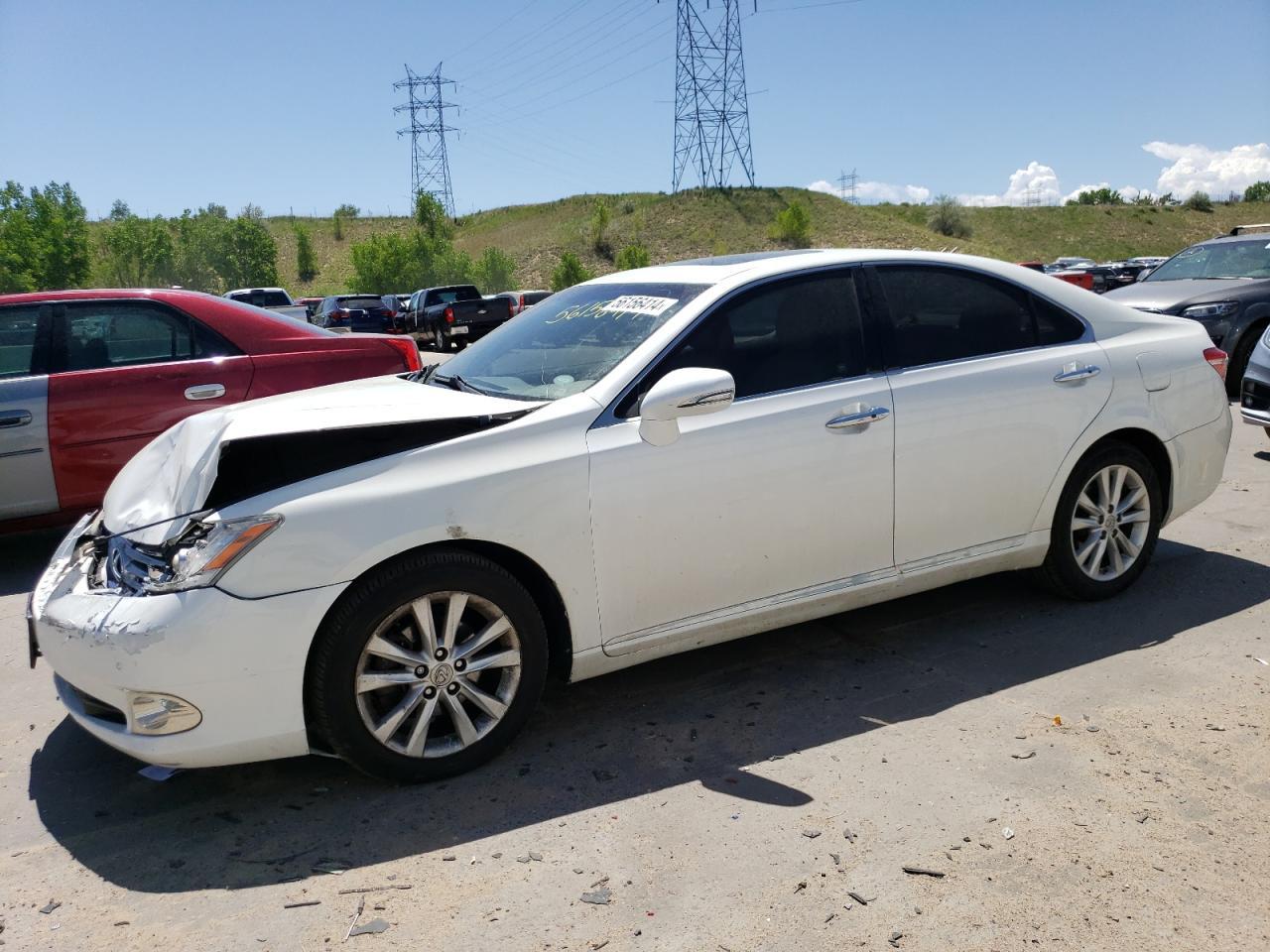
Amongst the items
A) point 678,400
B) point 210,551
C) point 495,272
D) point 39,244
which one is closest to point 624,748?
point 678,400

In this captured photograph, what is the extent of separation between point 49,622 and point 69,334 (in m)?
3.40

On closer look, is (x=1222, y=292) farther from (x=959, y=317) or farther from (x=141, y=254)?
(x=141, y=254)

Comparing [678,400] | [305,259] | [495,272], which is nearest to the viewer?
[678,400]

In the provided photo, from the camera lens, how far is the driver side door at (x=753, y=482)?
11.2ft

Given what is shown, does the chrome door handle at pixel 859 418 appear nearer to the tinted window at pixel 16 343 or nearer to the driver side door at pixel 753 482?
the driver side door at pixel 753 482

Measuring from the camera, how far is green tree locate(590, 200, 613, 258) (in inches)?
3007

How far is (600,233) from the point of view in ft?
254

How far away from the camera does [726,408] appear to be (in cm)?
357

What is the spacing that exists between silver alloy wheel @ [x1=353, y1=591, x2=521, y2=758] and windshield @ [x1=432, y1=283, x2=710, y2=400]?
2.91 feet

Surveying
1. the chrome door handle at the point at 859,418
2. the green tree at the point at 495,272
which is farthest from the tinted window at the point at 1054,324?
the green tree at the point at 495,272

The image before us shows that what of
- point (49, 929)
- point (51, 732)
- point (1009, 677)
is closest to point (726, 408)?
point (1009, 677)

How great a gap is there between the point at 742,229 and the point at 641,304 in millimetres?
78026

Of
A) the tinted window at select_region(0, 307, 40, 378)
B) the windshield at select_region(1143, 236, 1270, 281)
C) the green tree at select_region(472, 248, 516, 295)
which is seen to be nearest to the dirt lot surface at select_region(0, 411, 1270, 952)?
the tinted window at select_region(0, 307, 40, 378)

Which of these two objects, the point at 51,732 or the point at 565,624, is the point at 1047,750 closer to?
the point at 565,624
